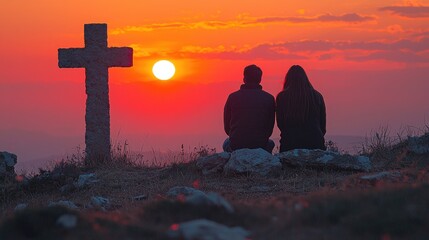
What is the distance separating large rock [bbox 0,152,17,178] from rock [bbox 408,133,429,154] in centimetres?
772

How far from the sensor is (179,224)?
6.66 meters

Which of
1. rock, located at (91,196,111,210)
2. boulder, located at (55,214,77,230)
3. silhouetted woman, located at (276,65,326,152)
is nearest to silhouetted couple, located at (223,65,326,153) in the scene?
silhouetted woman, located at (276,65,326,152)

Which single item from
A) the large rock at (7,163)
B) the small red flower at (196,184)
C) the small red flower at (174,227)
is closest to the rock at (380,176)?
the small red flower at (196,184)

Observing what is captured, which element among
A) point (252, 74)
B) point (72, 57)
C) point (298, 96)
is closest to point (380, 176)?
point (298, 96)

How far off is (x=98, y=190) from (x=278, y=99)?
349cm

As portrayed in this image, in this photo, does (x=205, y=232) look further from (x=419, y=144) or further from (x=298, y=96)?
(x=419, y=144)

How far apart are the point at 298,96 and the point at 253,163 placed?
1.45m

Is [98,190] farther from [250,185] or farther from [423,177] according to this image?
[423,177]

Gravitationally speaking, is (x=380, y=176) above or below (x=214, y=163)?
above

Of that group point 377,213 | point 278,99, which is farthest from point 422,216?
point 278,99

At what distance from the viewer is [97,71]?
56.7 ft

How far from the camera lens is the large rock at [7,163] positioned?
15.6 m

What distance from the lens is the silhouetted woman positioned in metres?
13.6

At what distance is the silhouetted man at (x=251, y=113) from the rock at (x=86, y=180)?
2.55 metres
